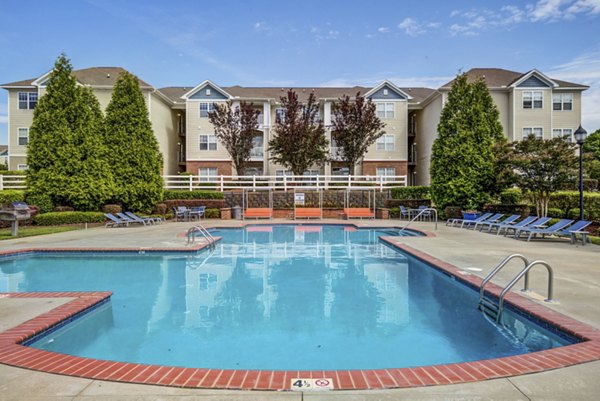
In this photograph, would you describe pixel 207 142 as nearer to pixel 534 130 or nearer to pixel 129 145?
pixel 129 145

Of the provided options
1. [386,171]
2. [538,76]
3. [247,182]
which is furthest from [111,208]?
[538,76]

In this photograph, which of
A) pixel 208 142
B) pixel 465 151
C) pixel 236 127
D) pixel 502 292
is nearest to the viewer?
pixel 502 292

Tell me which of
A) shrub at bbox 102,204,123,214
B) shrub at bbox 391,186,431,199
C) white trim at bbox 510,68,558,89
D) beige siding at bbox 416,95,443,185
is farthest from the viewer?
beige siding at bbox 416,95,443,185

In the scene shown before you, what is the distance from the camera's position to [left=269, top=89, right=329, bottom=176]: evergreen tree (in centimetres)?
2945

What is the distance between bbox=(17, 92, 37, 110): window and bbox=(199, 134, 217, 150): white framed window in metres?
13.4

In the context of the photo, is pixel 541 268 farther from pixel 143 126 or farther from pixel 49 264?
pixel 143 126

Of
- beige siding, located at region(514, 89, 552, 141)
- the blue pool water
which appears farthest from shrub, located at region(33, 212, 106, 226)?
beige siding, located at region(514, 89, 552, 141)

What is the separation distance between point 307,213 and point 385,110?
14714 millimetres

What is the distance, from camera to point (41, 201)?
69.3 feet

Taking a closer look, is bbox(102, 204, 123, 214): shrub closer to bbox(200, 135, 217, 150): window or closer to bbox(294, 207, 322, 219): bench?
bbox(294, 207, 322, 219): bench

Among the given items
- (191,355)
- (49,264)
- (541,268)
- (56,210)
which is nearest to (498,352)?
(191,355)

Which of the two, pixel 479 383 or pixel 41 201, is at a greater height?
pixel 41 201

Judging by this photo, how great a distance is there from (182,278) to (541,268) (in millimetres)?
8187

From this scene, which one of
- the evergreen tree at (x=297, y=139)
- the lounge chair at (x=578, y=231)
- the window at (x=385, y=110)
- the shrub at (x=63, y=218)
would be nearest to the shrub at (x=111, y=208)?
the shrub at (x=63, y=218)
